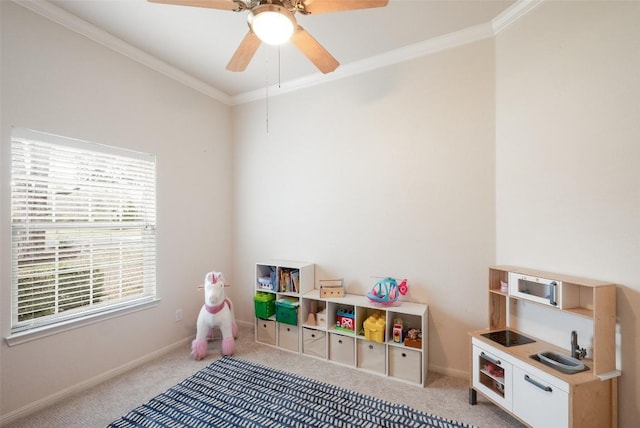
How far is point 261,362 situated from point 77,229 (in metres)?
1.93

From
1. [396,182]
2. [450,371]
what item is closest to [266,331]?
[450,371]

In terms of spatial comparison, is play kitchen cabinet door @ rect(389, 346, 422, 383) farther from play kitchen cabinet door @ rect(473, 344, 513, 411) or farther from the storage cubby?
the storage cubby

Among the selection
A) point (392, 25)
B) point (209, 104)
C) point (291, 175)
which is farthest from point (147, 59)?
point (392, 25)

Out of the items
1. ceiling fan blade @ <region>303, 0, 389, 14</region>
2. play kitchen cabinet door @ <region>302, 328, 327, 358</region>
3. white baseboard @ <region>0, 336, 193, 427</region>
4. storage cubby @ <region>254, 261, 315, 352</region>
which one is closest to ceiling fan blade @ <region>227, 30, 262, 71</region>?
ceiling fan blade @ <region>303, 0, 389, 14</region>

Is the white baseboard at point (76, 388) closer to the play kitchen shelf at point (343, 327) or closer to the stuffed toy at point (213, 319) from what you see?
the stuffed toy at point (213, 319)

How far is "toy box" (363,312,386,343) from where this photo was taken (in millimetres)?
2379

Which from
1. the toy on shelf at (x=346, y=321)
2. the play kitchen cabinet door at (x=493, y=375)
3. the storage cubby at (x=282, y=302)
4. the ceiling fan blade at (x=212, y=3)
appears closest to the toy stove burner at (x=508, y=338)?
the play kitchen cabinet door at (x=493, y=375)

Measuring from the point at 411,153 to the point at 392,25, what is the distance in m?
1.05

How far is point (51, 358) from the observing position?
2035 millimetres

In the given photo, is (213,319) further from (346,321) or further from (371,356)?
(371,356)

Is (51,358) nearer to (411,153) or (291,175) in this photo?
(291,175)

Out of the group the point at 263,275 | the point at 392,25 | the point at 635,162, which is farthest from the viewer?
the point at 263,275

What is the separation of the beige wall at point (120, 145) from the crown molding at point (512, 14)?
2.96 m

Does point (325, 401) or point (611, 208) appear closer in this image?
point (611, 208)
